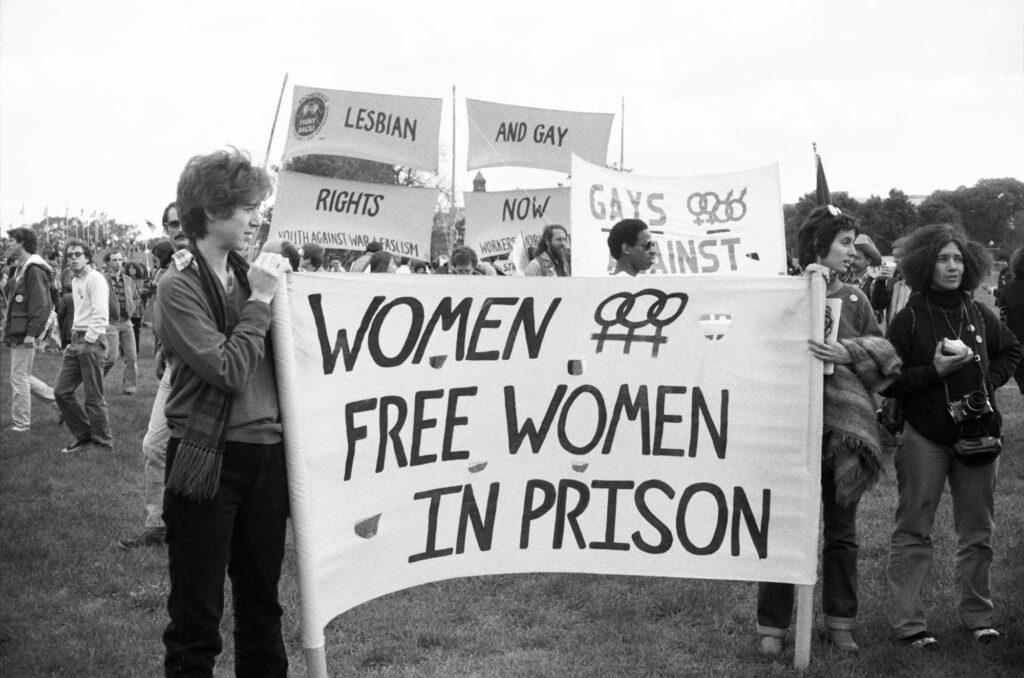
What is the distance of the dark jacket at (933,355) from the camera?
4.51 m

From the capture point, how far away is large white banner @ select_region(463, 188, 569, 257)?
42.8 ft

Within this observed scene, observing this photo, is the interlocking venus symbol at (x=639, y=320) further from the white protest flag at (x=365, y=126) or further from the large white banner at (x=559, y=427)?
the white protest flag at (x=365, y=126)

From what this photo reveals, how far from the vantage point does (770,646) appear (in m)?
4.46

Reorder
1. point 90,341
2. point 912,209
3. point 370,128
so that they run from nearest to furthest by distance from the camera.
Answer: point 90,341
point 370,128
point 912,209

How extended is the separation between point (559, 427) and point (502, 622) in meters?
1.41

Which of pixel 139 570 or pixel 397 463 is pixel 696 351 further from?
pixel 139 570

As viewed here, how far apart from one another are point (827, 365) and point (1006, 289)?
4464 mm

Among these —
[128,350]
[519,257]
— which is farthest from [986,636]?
[128,350]

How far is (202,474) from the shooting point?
296 centimetres

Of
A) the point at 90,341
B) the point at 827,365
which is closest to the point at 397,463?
the point at 827,365

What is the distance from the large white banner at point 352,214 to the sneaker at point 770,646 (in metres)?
7.65

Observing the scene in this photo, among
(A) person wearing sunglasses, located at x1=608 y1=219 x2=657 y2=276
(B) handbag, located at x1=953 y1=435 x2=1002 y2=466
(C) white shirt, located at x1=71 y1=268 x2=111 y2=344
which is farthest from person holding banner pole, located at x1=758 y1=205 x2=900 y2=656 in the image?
(C) white shirt, located at x1=71 y1=268 x2=111 y2=344

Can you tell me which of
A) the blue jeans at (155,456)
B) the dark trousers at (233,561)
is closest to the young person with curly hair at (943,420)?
the dark trousers at (233,561)

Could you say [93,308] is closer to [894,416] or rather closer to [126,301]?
[126,301]
